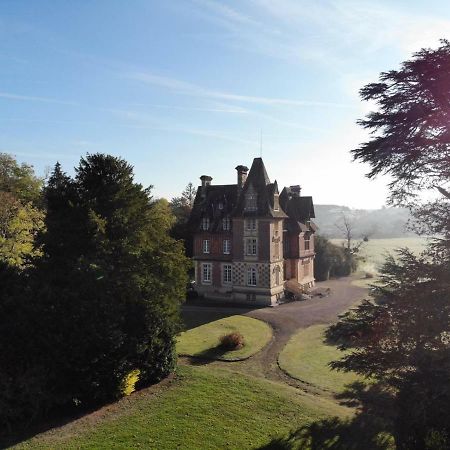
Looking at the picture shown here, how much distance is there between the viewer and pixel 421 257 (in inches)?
567

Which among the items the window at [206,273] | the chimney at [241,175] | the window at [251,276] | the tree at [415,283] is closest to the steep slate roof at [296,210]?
the chimney at [241,175]

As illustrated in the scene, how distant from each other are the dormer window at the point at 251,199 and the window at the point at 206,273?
8637 mm

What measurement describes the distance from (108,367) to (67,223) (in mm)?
7216

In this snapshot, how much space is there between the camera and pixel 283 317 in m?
35.9

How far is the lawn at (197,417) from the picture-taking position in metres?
15.0

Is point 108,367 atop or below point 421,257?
below

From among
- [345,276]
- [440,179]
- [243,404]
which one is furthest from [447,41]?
[345,276]

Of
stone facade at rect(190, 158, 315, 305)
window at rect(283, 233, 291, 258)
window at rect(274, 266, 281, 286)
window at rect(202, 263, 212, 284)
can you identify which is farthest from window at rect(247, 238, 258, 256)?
window at rect(283, 233, 291, 258)

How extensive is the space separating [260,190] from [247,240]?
560 centimetres

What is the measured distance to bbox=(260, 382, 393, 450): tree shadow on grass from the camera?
1525 centimetres

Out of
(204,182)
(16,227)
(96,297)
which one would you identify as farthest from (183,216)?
(96,297)

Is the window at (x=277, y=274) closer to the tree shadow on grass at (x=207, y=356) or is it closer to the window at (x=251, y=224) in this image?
the window at (x=251, y=224)

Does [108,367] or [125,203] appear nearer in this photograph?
[108,367]

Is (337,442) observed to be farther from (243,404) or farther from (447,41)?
(447,41)
